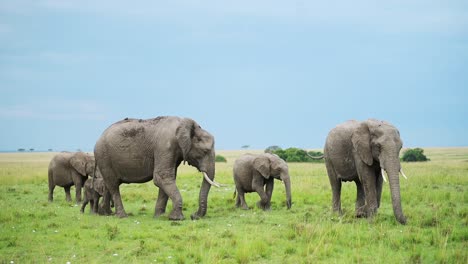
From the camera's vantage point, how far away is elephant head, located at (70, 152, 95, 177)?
970 inches

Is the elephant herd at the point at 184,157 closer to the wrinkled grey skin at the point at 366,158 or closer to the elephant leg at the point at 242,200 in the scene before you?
the wrinkled grey skin at the point at 366,158

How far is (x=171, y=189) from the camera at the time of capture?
17.4m

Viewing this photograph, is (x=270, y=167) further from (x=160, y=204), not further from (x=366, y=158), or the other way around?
(x=366, y=158)

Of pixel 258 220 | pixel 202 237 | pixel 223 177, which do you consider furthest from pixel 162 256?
pixel 223 177

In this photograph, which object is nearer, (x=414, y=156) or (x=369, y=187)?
(x=369, y=187)

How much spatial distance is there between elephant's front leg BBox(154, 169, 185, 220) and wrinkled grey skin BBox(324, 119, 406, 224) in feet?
15.5

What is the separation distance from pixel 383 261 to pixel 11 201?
1798 centimetres

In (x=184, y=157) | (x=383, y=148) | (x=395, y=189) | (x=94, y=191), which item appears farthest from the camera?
(x=94, y=191)

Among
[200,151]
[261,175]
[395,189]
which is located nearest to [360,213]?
[395,189]

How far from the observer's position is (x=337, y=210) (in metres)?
18.1

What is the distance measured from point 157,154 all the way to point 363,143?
6034 mm

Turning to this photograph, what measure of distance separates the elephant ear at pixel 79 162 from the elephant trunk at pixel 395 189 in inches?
554

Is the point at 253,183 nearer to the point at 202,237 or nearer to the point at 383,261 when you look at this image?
the point at 202,237

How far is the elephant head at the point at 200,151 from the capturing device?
1762cm
